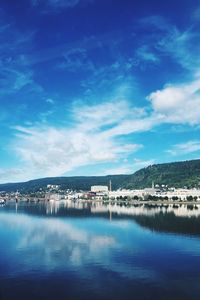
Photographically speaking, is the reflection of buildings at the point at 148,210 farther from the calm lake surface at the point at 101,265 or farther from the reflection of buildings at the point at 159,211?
the calm lake surface at the point at 101,265

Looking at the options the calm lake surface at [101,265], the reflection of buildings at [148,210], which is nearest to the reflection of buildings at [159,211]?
the reflection of buildings at [148,210]

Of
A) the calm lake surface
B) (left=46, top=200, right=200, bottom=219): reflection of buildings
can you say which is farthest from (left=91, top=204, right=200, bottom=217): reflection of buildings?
the calm lake surface

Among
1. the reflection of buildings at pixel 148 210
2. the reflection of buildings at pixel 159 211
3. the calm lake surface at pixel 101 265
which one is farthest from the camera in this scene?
the reflection of buildings at pixel 148 210

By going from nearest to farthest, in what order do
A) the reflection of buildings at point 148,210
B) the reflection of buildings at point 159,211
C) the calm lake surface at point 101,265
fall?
the calm lake surface at point 101,265 → the reflection of buildings at point 159,211 → the reflection of buildings at point 148,210

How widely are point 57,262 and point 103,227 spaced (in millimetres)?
24417

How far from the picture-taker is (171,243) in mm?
35594

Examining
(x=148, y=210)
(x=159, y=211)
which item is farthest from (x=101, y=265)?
(x=148, y=210)

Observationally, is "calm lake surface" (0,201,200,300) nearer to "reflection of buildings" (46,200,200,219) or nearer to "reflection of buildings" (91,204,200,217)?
"reflection of buildings" (91,204,200,217)

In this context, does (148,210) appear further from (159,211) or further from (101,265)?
(101,265)

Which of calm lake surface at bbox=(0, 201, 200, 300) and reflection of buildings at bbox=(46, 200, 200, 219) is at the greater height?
reflection of buildings at bbox=(46, 200, 200, 219)

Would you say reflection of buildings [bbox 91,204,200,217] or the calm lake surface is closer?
the calm lake surface

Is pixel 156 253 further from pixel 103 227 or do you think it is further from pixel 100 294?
pixel 103 227

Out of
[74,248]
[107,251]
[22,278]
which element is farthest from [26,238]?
[22,278]

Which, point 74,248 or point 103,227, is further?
point 103,227
